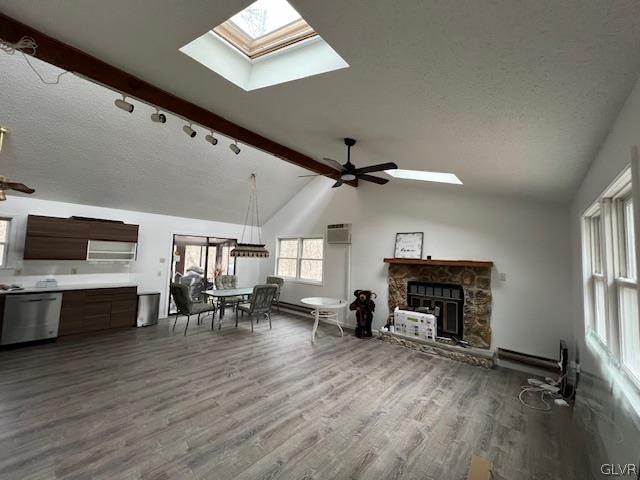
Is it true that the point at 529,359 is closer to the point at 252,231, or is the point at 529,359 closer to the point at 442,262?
the point at 442,262

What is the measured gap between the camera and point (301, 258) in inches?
286

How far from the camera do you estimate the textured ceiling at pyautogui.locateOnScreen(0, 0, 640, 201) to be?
1.08 meters

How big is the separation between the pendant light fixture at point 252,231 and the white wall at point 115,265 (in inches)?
23.6

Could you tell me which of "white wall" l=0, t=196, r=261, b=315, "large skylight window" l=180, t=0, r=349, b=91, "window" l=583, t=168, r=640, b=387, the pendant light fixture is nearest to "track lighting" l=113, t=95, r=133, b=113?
"large skylight window" l=180, t=0, r=349, b=91

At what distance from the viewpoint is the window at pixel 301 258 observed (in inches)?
271

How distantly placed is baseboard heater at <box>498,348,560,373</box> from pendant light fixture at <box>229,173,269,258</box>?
176 inches

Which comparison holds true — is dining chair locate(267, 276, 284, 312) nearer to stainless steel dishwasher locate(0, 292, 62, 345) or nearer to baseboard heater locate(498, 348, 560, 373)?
stainless steel dishwasher locate(0, 292, 62, 345)

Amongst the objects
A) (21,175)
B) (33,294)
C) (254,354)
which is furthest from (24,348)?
(254,354)

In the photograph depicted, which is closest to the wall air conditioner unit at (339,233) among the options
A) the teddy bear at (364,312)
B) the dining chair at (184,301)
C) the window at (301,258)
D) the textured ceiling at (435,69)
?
the window at (301,258)

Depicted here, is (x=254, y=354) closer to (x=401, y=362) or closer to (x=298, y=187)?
(x=401, y=362)

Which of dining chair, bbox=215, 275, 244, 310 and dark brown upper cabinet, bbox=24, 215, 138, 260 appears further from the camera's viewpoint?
dining chair, bbox=215, 275, 244, 310

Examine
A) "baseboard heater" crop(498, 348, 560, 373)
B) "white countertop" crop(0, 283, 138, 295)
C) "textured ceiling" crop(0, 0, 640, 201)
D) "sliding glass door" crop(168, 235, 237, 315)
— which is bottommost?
"baseboard heater" crop(498, 348, 560, 373)

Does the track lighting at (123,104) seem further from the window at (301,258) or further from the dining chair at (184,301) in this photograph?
the window at (301,258)

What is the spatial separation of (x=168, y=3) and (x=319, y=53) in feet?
2.89
